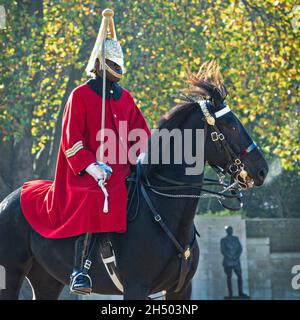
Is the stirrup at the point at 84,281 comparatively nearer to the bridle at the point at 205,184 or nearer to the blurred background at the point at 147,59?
the bridle at the point at 205,184

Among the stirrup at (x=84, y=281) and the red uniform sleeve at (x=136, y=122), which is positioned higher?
the red uniform sleeve at (x=136, y=122)

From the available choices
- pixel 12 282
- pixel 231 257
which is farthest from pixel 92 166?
pixel 231 257

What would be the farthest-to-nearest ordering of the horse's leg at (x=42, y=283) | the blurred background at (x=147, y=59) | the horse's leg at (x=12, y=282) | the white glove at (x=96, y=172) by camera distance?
the blurred background at (x=147, y=59) → the horse's leg at (x=42, y=283) → the horse's leg at (x=12, y=282) → the white glove at (x=96, y=172)

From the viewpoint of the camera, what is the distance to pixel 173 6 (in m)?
22.4

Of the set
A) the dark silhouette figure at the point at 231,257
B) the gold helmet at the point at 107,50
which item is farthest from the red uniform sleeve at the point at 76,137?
the dark silhouette figure at the point at 231,257

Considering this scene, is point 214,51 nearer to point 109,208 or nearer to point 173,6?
point 173,6

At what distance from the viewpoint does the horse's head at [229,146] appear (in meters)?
8.07

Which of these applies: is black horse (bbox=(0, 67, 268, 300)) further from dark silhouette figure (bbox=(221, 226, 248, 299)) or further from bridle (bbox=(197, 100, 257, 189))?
A: dark silhouette figure (bbox=(221, 226, 248, 299))

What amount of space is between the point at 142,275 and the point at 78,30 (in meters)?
14.0

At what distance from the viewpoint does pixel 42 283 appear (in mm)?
9461

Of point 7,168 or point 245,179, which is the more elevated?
point 7,168

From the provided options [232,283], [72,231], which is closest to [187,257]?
[72,231]

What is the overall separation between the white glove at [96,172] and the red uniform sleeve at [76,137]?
0.06 metres

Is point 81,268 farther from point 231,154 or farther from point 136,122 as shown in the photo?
point 231,154
